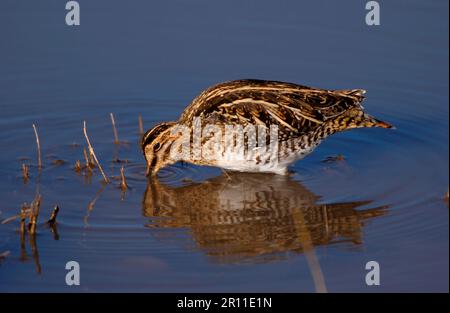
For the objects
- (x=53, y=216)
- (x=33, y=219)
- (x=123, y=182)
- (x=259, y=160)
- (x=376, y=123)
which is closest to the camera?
(x=33, y=219)

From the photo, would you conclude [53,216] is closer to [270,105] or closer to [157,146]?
[157,146]

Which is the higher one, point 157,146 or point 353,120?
point 353,120

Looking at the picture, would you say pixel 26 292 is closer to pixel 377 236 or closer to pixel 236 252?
pixel 236 252

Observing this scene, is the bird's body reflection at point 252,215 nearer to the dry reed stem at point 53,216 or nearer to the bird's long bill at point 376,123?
the dry reed stem at point 53,216

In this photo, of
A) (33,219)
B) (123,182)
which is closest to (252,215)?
(123,182)

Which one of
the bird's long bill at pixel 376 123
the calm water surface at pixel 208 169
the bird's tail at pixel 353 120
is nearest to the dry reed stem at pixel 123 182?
the calm water surface at pixel 208 169

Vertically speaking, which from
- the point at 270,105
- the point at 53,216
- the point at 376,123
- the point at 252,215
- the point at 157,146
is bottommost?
the point at 252,215
